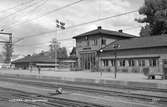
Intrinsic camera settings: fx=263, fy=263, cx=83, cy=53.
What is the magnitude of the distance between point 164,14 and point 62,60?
28.8m

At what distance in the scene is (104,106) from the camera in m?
10.4

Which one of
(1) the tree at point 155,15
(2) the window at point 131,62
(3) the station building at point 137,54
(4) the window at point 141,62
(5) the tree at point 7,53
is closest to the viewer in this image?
(3) the station building at point 137,54

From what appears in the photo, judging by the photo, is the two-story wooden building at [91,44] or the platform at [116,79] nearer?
the platform at [116,79]

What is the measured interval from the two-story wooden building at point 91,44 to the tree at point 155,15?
25.3 ft

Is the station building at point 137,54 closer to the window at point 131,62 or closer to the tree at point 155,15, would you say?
the window at point 131,62

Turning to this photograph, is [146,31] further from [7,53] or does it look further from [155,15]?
[7,53]

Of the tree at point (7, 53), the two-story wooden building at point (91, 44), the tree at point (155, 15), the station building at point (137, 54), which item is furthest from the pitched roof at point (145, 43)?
the tree at point (7, 53)

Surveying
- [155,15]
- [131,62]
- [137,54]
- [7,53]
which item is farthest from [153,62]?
→ [7,53]

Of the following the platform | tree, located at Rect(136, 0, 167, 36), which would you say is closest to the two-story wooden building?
tree, located at Rect(136, 0, 167, 36)

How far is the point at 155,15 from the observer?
59.8m

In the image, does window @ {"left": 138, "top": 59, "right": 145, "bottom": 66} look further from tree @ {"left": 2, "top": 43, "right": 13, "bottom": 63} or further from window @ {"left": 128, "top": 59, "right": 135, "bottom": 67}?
tree @ {"left": 2, "top": 43, "right": 13, "bottom": 63}

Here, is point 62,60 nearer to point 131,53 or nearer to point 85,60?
point 85,60

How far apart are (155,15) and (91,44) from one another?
16.0 meters

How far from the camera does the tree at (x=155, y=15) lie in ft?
192
